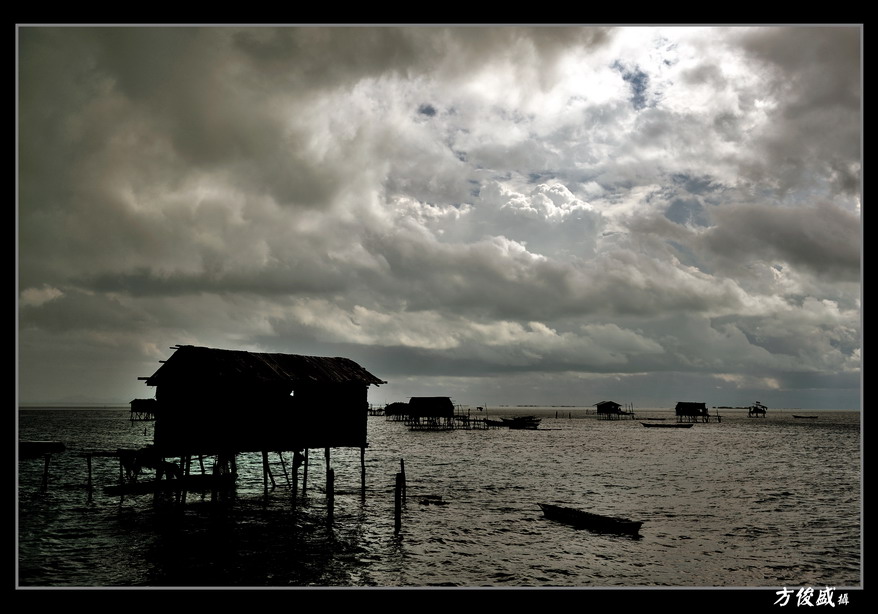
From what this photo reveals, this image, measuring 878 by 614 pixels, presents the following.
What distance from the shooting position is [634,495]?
3544 centimetres

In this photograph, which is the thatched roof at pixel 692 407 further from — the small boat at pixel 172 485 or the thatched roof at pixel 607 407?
the small boat at pixel 172 485

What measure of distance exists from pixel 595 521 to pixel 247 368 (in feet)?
54.5

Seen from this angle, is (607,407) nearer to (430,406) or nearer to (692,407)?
(692,407)

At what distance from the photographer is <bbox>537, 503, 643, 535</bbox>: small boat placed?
2422cm

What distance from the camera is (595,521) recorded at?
25.1 meters

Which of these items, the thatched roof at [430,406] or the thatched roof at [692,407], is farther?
the thatched roof at [692,407]

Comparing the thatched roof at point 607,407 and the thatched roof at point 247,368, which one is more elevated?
the thatched roof at point 247,368

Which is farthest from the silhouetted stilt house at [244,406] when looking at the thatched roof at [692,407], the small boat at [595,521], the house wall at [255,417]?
the thatched roof at [692,407]

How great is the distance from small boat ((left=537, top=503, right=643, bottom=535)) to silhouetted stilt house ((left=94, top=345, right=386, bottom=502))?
10.4m

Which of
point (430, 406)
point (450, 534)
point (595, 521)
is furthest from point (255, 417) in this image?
point (430, 406)

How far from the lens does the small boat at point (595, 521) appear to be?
79.5 ft

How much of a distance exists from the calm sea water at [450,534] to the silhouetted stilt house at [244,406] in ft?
9.25
